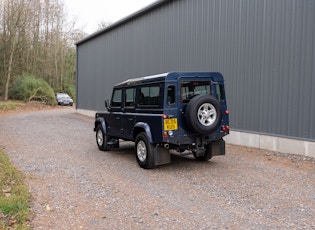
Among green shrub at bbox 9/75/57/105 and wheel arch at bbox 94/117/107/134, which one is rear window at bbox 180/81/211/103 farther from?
green shrub at bbox 9/75/57/105

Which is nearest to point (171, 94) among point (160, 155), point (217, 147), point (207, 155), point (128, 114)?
point (160, 155)

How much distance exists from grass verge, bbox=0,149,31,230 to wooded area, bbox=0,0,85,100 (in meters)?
26.5

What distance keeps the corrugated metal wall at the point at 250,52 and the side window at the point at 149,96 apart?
159 inches

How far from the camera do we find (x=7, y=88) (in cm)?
3102

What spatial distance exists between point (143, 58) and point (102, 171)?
9.71 m

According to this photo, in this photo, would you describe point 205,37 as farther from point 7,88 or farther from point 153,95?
point 7,88

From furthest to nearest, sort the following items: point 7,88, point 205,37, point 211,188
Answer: point 7,88 < point 205,37 < point 211,188

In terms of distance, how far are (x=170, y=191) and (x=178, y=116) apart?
5.55 feet

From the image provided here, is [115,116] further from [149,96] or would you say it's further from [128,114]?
[149,96]

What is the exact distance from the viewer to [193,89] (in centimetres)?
679

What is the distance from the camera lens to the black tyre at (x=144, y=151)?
672cm

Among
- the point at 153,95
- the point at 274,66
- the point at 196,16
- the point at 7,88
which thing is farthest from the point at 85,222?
the point at 7,88

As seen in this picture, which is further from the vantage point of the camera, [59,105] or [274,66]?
[59,105]

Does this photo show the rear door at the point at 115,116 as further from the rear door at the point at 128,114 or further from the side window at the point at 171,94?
the side window at the point at 171,94
